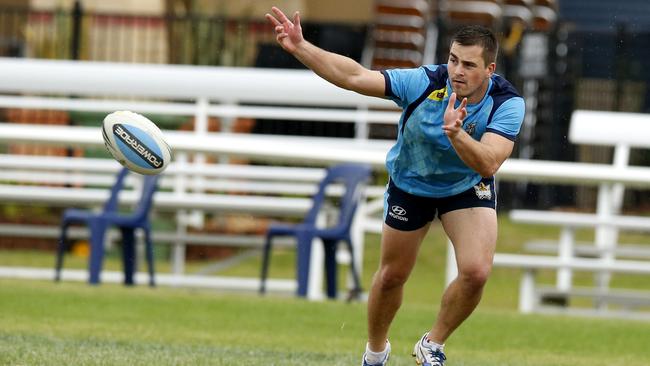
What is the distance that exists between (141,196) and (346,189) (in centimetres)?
186

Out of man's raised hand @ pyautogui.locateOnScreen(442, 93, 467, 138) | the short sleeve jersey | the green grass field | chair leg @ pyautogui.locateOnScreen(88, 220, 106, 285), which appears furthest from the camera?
chair leg @ pyautogui.locateOnScreen(88, 220, 106, 285)

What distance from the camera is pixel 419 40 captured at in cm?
2347

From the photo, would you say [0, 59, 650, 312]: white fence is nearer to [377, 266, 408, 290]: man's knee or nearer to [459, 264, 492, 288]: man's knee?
[377, 266, 408, 290]: man's knee

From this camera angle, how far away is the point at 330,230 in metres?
13.6

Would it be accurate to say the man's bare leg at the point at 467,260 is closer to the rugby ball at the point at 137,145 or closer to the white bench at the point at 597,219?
the rugby ball at the point at 137,145

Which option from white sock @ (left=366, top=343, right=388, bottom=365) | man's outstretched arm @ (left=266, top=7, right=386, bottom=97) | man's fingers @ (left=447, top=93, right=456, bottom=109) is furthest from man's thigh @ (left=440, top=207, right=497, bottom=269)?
man's fingers @ (left=447, top=93, right=456, bottom=109)

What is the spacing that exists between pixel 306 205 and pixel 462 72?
23.8 feet

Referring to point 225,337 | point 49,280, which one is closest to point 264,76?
point 49,280

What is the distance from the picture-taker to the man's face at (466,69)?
766 cm

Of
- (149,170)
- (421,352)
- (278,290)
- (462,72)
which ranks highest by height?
(462,72)

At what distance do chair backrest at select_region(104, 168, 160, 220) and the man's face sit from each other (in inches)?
263

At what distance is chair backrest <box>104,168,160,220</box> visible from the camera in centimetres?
1402

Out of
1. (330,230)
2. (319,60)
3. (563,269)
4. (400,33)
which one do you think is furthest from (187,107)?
(319,60)

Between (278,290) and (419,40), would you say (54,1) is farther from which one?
(278,290)
